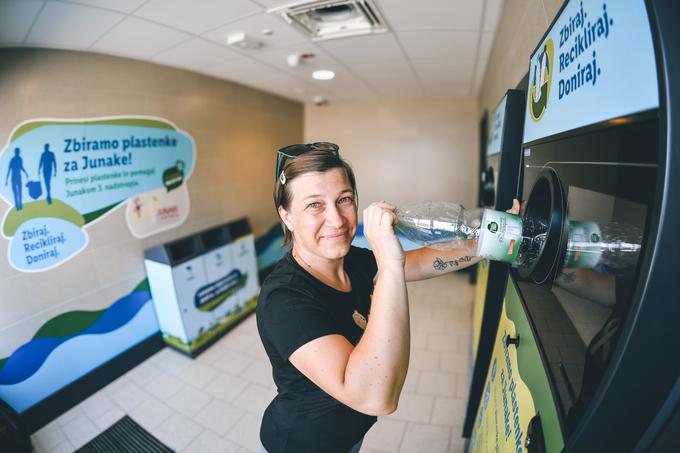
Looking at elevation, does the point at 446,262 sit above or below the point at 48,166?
below

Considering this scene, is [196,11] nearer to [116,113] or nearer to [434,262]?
[116,113]

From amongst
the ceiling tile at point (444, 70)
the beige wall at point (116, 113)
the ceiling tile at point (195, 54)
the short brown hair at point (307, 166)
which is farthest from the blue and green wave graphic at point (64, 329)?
the ceiling tile at point (444, 70)

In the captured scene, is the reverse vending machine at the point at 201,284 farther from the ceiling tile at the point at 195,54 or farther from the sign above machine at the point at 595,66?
the sign above machine at the point at 595,66

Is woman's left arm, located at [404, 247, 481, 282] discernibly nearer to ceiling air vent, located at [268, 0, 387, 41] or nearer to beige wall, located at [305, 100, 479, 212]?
ceiling air vent, located at [268, 0, 387, 41]

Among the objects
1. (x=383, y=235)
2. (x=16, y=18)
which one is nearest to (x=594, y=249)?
(x=383, y=235)

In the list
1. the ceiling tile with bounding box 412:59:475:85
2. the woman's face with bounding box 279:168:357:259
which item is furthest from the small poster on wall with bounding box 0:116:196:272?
the ceiling tile with bounding box 412:59:475:85

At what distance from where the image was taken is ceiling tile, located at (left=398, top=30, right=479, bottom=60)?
2377 mm

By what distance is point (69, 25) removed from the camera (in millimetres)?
2047

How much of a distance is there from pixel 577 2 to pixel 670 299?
0.61 m

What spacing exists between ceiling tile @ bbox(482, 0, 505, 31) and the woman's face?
1.70 metres

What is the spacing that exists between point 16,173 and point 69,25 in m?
1.12

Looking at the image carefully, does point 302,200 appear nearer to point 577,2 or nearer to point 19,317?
point 577,2

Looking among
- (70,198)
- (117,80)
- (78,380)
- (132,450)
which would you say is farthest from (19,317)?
(117,80)

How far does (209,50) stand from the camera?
2.74 metres
